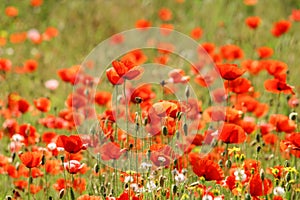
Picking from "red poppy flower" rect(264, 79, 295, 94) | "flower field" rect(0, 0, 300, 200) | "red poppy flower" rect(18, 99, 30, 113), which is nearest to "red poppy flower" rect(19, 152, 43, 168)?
"flower field" rect(0, 0, 300, 200)

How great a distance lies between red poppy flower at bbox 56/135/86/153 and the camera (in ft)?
10.2

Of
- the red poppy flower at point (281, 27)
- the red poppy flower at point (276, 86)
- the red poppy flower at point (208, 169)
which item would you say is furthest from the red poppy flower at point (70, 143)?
the red poppy flower at point (281, 27)

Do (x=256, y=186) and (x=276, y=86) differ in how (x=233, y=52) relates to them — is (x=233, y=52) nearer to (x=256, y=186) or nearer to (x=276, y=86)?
(x=276, y=86)

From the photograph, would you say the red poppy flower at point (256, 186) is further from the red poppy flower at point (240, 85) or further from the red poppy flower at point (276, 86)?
the red poppy flower at point (240, 85)

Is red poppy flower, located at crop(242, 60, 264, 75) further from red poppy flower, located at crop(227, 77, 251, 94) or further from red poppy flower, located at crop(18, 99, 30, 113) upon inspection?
red poppy flower, located at crop(18, 99, 30, 113)

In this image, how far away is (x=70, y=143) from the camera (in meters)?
3.10

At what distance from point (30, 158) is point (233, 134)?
0.98m

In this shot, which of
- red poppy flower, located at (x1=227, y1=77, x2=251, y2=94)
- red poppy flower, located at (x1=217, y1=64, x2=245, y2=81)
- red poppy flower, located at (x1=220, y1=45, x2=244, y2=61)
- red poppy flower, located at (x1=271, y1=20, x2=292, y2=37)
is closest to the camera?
red poppy flower, located at (x1=217, y1=64, x2=245, y2=81)

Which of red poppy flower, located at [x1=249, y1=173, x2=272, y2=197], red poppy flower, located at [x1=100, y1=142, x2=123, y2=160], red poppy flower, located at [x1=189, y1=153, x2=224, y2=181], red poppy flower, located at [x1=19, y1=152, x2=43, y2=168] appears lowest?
red poppy flower, located at [x1=249, y1=173, x2=272, y2=197]

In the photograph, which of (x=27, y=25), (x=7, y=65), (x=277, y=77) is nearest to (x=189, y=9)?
(x=27, y=25)

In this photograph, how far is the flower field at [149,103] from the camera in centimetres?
324

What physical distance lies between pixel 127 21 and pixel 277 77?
→ 4274 millimetres

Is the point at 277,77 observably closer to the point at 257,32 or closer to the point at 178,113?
the point at 178,113

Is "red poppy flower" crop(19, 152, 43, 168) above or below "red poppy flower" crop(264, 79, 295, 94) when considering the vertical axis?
below
